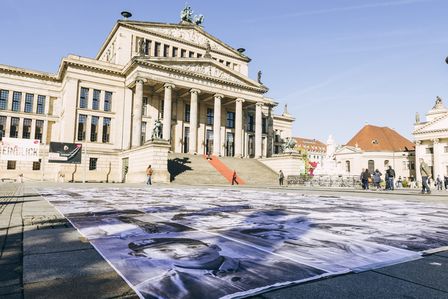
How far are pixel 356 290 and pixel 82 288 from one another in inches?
83.9

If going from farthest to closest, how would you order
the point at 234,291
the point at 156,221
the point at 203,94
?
1. the point at 203,94
2. the point at 156,221
3. the point at 234,291

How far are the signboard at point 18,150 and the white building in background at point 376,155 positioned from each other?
203 ft

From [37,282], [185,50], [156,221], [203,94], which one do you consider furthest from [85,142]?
[37,282]

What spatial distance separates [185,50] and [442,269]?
159 feet

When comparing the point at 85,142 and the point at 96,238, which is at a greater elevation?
the point at 85,142

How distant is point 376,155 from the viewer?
75.1 metres

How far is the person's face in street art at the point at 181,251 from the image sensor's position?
10.2ft

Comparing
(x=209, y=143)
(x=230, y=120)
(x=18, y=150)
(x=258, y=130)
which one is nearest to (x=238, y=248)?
(x=18, y=150)

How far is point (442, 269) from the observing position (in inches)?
119

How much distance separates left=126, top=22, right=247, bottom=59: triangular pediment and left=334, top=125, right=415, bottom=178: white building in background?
126ft

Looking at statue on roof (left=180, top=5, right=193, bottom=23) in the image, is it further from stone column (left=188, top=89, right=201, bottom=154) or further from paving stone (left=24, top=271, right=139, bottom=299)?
paving stone (left=24, top=271, right=139, bottom=299)

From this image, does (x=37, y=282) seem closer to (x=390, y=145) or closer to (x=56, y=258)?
(x=56, y=258)

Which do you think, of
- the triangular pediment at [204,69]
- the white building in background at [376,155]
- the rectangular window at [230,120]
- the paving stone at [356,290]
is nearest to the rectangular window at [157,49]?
the triangular pediment at [204,69]

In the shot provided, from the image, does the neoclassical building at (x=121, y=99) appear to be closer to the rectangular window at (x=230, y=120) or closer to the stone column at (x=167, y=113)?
the stone column at (x=167, y=113)
